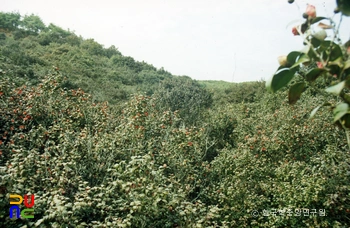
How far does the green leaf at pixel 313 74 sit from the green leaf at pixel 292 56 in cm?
7

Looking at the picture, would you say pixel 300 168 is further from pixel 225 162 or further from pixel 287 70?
pixel 287 70

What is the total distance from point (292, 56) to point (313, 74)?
104mm

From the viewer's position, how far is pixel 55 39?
53.6m

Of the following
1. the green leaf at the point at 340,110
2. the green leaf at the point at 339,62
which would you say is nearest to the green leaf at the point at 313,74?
the green leaf at the point at 339,62

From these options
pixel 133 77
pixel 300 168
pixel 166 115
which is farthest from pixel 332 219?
pixel 133 77

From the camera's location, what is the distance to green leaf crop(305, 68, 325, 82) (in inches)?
38.9

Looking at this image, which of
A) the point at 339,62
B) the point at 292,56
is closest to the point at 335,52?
the point at 339,62

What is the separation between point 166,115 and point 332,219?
700 cm

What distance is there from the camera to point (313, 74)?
1.01m

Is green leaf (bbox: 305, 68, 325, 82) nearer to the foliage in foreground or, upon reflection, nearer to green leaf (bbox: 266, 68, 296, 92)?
green leaf (bbox: 266, 68, 296, 92)

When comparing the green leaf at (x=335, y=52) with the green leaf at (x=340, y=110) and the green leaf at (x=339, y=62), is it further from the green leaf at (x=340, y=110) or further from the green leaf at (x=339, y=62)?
the green leaf at (x=340, y=110)

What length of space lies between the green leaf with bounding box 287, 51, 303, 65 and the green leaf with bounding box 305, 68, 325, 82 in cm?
7

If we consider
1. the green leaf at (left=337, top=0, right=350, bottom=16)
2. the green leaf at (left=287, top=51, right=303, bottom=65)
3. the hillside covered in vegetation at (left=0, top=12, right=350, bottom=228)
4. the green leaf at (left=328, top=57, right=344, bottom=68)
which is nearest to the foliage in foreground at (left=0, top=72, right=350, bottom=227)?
the hillside covered in vegetation at (left=0, top=12, right=350, bottom=228)

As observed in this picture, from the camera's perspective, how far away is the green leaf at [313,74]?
0.99 m
